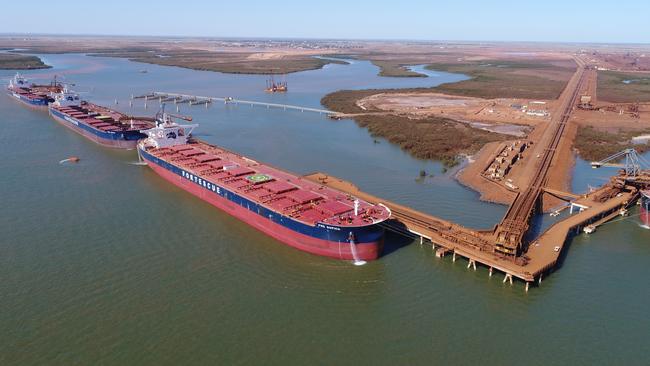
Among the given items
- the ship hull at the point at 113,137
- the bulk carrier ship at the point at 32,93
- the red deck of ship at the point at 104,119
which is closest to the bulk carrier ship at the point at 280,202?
the ship hull at the point at 113,137

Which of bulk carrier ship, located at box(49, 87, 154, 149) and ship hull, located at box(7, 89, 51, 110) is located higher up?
ship hull, located at box(7, 89, 51, 110)

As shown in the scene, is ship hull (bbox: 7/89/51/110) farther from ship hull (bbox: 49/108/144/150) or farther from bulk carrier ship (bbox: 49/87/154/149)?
ship hull (bbox: 49/108/144/150)

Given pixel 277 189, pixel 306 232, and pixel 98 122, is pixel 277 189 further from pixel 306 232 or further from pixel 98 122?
pixel 98 122

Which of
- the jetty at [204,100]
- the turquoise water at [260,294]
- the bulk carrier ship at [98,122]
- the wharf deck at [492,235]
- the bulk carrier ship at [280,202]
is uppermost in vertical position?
the jetty at [204,100]

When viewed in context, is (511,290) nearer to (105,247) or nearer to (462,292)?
(462,292)

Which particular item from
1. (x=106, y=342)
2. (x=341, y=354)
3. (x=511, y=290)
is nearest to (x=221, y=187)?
(x=106, y=342)

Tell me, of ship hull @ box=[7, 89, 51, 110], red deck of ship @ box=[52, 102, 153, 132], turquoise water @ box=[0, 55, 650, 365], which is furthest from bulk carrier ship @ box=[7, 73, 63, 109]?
turquoise water @ box=[0, 55, 650, 365]

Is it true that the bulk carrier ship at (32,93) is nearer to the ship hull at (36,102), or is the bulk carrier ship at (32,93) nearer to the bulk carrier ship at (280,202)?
the ship hull at (36,102)
